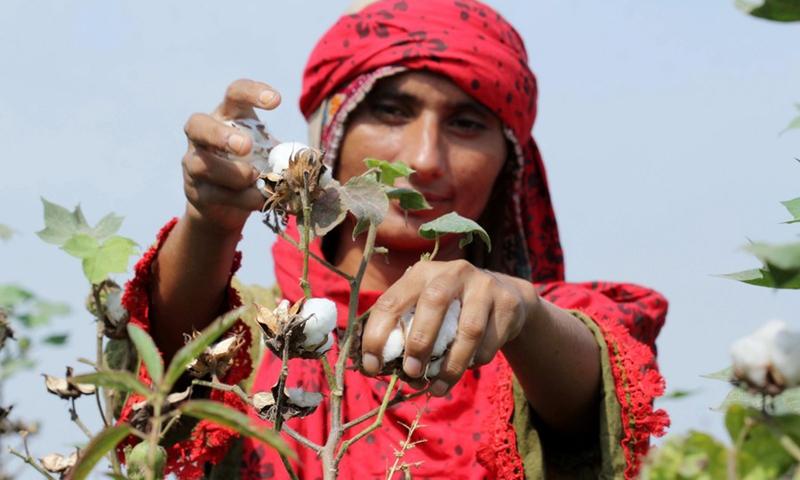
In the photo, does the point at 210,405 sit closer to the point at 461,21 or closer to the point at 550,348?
the point at 550,348

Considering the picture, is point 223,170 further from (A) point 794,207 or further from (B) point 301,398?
(A) point 794,207

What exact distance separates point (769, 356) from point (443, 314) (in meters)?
0.43

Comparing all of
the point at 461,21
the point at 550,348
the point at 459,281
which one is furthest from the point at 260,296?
the point at 459,281

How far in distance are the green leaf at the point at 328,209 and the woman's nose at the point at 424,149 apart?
107 cm

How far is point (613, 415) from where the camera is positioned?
1.50 m

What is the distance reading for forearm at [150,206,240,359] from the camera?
1.39m

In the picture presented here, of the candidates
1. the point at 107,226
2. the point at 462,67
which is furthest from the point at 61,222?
the point at 462,67

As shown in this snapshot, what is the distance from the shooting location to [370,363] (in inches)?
29.2

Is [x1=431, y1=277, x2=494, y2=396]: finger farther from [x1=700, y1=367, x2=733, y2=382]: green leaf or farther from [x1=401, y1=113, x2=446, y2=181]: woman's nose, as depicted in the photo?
[x1=401, y1=113, x2=446, y2=181]: woman's nose

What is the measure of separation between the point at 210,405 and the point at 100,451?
0.22 feet

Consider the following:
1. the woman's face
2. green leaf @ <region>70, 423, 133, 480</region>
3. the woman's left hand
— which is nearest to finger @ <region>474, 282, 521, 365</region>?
the woman's left hand

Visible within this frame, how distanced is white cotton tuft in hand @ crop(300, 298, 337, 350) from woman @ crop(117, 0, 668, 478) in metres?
0.19

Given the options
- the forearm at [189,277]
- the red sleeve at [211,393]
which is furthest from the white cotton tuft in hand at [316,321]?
the red sleeve at [211,393]

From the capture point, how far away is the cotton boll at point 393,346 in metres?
0.74
